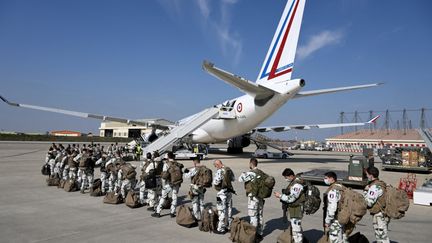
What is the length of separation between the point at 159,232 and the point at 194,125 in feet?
53.0

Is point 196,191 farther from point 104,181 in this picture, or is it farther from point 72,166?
point 72,166

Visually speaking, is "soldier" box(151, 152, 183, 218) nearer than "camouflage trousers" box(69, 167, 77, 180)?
Yes

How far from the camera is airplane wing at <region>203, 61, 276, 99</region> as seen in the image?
51.9 ft

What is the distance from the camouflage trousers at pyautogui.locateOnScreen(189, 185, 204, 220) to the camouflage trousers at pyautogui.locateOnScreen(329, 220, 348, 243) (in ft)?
10.7

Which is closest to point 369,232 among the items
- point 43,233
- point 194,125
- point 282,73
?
point 43,233

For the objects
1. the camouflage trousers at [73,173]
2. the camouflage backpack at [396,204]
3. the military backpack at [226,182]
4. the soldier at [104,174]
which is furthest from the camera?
the camouflage trousers at [73,173]

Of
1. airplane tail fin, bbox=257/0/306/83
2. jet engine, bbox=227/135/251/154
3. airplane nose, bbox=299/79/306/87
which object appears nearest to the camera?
airplane nose, bbox=299/79/306/87

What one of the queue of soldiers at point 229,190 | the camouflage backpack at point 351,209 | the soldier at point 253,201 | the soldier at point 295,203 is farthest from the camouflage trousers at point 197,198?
the camouflage backpack at point 351,209

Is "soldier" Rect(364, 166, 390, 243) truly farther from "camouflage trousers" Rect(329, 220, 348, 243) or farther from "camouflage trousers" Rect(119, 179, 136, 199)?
"camouflage trousers" Rect(119, 179, 136, 199)

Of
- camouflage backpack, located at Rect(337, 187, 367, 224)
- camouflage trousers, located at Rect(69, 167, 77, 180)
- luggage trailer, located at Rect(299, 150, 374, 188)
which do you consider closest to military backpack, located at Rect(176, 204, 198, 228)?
camouflage backpack, located at Rect(337, 187, 367, 224)

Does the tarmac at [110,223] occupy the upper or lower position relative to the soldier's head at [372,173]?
lower

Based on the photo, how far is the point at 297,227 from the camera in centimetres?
556

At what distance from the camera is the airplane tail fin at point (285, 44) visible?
19.8 metres

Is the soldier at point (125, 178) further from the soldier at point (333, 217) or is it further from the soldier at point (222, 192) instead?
the soldier at point (333, 217)
